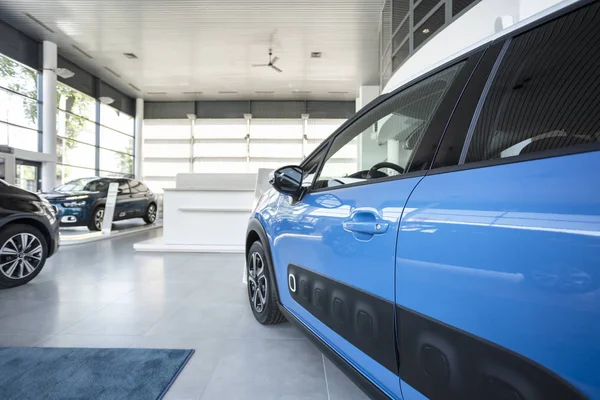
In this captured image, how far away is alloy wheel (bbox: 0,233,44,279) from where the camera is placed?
322cm

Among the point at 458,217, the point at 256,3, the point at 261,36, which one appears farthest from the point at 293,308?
the point at 261,36

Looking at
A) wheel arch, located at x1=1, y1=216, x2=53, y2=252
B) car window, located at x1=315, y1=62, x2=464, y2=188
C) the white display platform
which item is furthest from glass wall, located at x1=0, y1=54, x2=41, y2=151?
car window, located at x1=315, y1=62, x2=464, y2=188

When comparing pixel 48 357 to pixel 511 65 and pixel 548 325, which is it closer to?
pixel 548 325

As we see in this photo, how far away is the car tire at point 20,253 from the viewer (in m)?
3.21

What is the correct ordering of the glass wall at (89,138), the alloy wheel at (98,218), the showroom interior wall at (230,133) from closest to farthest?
the alloy wheel at (98,218) < the glass wall at (89,138) < the showroom interior wall at (230,133)

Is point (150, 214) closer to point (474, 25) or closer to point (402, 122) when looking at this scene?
point (474, 25)

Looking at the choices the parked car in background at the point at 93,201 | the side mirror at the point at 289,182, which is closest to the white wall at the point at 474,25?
the side mirror at the point at 289,182

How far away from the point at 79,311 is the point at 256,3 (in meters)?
8.36

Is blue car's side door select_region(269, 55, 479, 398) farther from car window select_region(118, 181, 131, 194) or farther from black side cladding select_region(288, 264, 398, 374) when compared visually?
car window select_region(118, 181, 131, 194)

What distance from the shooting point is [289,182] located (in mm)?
1712

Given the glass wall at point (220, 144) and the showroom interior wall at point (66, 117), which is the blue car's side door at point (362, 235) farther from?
the glass wall at point (220, 144)

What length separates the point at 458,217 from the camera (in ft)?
2.49

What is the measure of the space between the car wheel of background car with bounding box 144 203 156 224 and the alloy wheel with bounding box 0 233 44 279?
662cm

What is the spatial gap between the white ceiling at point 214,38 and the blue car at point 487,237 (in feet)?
29.4
